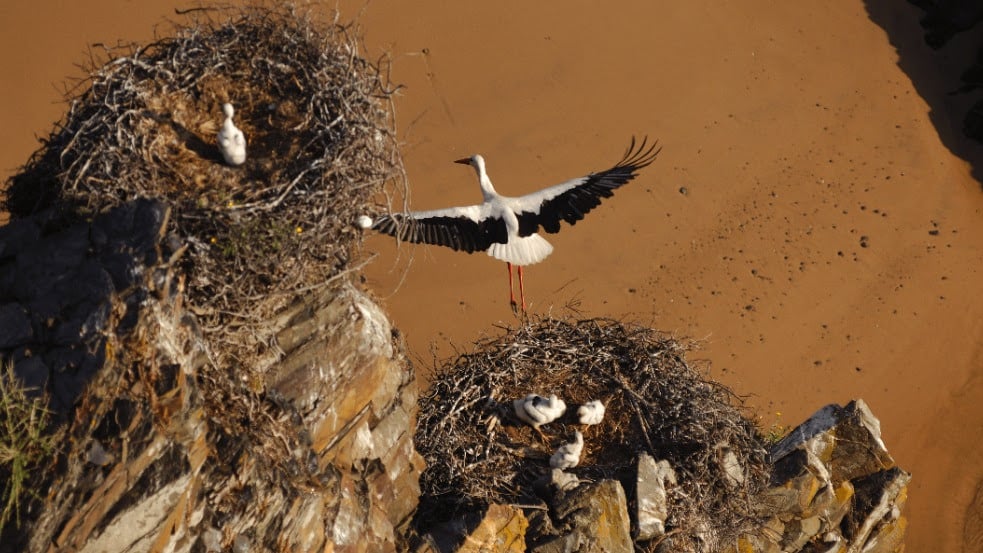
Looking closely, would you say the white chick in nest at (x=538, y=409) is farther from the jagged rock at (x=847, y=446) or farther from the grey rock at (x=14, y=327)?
the grey rock at (x=14, y=327)

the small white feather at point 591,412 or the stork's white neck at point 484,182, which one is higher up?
the stork's white neck at point 484,182

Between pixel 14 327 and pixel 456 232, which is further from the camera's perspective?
pixel 456 232

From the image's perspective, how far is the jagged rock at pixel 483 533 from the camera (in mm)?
5266

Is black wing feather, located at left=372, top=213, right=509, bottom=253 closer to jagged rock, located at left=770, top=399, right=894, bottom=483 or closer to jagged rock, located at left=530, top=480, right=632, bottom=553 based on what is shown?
jagged rock, located at left=530, top=480, right=632, bottom=553

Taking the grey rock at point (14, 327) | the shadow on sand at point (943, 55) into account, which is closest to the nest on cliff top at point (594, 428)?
the grey rock at point (14, 327)

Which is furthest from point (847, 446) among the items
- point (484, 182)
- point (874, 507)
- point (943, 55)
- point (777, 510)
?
point (943, 55)

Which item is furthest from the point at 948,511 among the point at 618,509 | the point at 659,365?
the point at 618,509

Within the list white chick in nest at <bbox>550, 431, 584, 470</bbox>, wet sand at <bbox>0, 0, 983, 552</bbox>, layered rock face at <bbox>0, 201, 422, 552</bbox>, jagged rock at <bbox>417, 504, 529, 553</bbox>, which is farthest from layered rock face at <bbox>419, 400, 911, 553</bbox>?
wet sand at <bbox>0, 0, 983, 552</bbox>

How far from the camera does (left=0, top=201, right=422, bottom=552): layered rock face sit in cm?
375

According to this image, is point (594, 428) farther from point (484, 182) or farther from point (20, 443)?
point (20, 443)

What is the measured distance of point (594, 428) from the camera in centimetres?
673

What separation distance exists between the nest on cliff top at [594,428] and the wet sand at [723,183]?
352 centimetres

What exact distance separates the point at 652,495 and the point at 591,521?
0.55m

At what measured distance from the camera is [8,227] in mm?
4426
